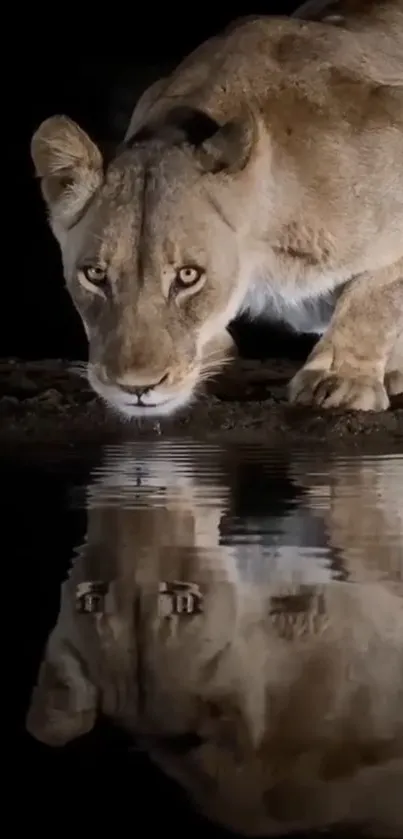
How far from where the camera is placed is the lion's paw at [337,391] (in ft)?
5.66

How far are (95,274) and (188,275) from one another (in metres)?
0.11

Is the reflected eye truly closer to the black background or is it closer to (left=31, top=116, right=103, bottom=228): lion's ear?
(left=31, top=116, right=103, bottom=228): lion's ear

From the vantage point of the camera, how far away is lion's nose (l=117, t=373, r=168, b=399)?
150 cm

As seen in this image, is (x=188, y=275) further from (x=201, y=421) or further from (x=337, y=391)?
(x=337, y=391)

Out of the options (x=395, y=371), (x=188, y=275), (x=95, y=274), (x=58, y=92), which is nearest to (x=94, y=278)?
(x=95, y=274)

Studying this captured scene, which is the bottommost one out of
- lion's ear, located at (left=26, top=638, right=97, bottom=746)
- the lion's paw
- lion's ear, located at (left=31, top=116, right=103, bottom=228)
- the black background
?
lion's ear, located at (left=26, top=638, right=97, bottom=746)

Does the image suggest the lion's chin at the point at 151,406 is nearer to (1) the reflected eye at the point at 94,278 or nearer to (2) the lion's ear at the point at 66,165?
(1) the reflected eye at the point at 94,278

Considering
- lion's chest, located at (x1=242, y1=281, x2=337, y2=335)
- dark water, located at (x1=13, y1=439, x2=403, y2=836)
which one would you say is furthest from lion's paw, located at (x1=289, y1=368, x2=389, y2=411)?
dark water, located at (x1=13, y1=439, x2=403, y2=836)

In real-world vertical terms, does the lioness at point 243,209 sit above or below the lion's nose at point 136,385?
above

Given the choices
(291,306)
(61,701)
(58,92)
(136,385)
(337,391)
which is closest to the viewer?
(61,701)

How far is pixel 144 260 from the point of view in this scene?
4.99 ft

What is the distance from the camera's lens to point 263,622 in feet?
2.66

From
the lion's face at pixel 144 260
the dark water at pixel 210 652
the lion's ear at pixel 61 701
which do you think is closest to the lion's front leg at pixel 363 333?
the lion's face at pixel 144 260

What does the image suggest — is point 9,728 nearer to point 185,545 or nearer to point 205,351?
point 185,545
